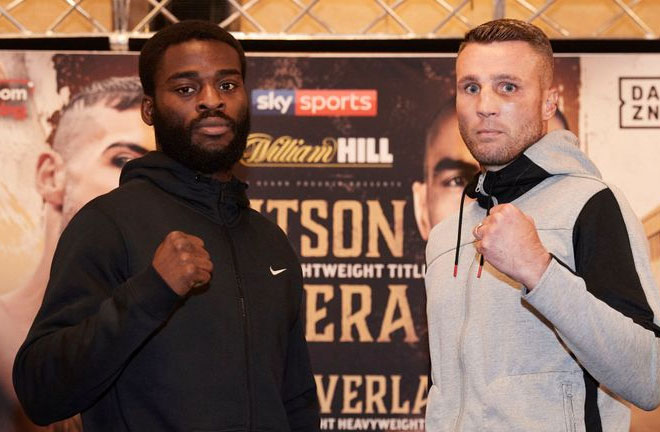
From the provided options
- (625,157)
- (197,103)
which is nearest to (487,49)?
(197,103)

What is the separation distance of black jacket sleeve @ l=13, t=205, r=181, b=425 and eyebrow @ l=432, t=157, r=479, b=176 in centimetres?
133

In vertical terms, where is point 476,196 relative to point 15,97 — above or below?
below

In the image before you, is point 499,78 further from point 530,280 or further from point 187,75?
point 187,75

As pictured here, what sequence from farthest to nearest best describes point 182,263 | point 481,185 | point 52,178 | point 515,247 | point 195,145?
point 52,178, point 195,145, point 481,185, point 182,263, point 515,247

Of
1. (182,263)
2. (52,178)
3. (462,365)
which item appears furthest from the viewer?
(52,178)

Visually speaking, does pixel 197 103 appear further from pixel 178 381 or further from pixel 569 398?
pixel 569 398

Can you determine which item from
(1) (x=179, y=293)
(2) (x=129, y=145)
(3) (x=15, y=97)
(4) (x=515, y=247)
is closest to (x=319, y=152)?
(2) (x=129, y=145)

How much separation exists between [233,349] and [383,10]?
1.59 m

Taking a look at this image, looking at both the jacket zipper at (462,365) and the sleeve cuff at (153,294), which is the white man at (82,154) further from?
the jacket zipper at (462,365)

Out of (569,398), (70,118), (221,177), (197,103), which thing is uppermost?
(70,118)

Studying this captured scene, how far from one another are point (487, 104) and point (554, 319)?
435 mm

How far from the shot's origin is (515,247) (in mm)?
1401

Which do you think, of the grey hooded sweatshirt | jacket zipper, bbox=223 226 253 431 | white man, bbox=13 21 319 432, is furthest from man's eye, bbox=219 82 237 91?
the grey hooded sweatshirt

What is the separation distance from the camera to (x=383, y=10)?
9.89 feet
